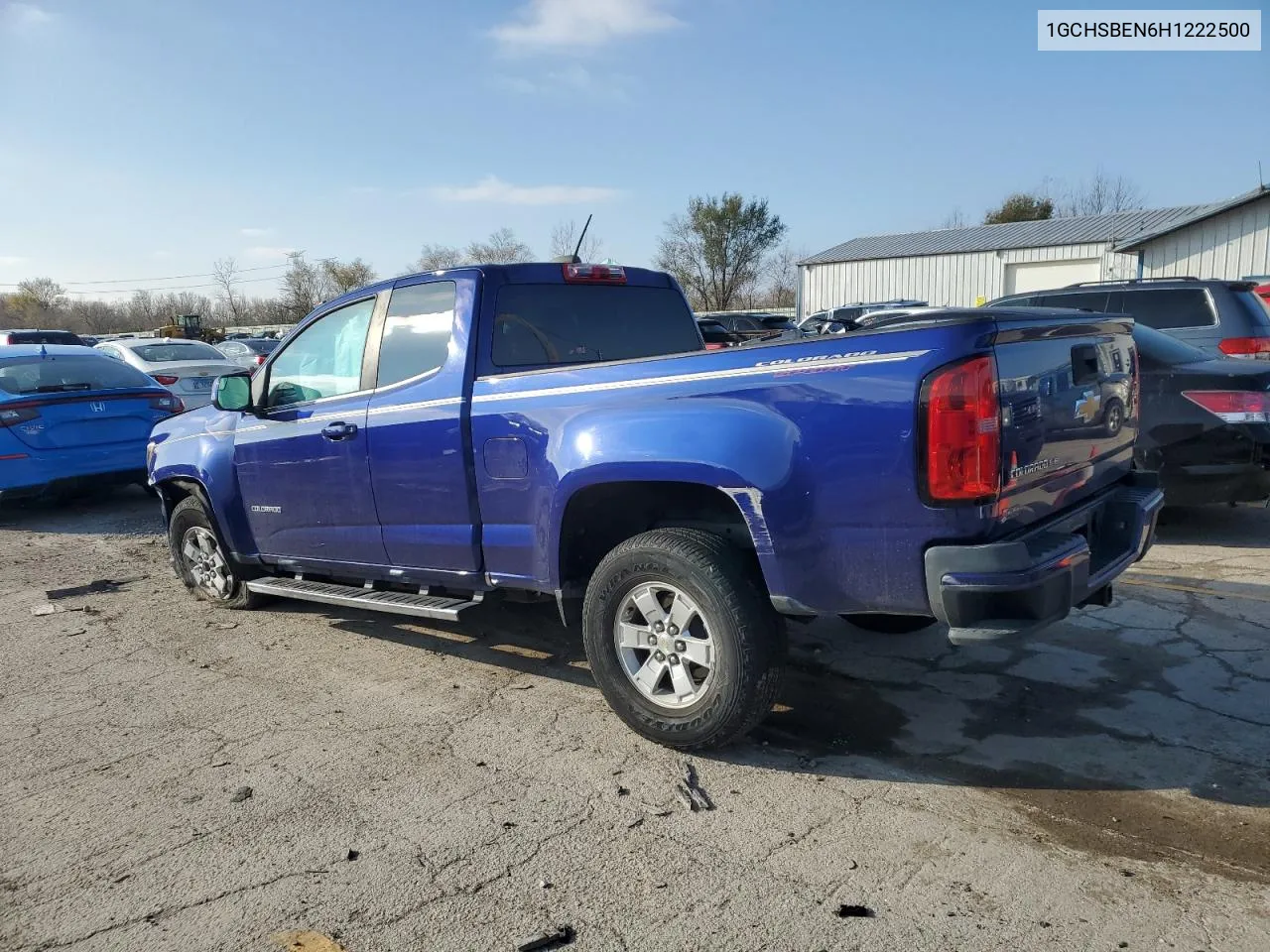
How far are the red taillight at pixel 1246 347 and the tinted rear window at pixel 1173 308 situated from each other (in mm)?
237

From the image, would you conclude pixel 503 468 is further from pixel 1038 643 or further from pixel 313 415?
pixel 1038 643

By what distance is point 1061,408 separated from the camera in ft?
11.0

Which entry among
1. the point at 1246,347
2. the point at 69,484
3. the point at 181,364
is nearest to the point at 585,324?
the point at 69,484

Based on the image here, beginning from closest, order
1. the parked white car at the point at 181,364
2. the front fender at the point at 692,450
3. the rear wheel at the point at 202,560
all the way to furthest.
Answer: the front fender at the point at 692,450 < the rear wheel at the point at 202,560 < the parked white car at the point at 181,364

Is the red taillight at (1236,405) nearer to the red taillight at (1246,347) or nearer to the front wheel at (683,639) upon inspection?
the red taillight at (1246,347)

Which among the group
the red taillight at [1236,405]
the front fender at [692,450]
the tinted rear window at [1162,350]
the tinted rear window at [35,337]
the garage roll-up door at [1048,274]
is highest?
the garage roll-up door at [1048,274]

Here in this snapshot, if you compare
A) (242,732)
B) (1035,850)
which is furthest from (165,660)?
(1035,850)

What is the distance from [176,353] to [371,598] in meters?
11.5

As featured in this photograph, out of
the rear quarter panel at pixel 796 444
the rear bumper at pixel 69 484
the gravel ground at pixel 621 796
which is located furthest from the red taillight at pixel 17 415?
the rear quarter panel at pixel 796 444

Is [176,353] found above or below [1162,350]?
above

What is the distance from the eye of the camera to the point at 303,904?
2.77 metres

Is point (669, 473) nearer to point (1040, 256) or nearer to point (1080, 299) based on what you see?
point (1080, 299)

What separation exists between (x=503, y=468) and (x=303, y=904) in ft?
6.18

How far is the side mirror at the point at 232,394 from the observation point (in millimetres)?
5285
